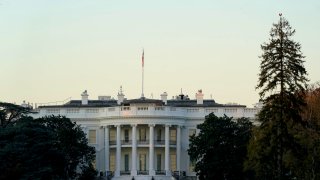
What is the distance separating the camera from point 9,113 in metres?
105

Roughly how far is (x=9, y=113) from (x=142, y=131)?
2625 centimetres

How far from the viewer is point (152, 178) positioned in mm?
123000

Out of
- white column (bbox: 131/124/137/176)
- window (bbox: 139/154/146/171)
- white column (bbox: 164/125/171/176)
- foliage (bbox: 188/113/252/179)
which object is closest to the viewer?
foliage (bbox: 188/113/252/179)

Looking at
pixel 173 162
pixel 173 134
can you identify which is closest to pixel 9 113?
pixel 173 162

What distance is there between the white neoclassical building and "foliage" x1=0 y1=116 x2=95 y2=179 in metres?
14.1

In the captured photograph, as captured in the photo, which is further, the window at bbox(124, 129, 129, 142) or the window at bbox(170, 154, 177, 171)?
the window at bbox(124, 129, 129, 142)

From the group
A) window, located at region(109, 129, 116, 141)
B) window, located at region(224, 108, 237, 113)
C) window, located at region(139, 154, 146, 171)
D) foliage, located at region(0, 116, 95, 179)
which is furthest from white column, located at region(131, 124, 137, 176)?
foliage, located at region(0, 116, 95, 179)

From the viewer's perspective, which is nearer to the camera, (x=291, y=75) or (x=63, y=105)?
(x=291, y=75)

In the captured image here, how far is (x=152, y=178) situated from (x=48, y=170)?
32.5 meters

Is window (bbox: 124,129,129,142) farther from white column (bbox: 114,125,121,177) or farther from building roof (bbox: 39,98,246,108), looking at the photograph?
building roof (bbox: 39,98,246,108)

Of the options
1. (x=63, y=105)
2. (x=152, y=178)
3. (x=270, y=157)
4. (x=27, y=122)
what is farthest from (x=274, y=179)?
(x=63, y=105)

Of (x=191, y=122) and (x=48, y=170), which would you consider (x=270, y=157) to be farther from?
(x=191, y=122)

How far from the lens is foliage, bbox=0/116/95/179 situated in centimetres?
9028

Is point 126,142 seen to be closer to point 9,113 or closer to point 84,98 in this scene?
point 84,98
